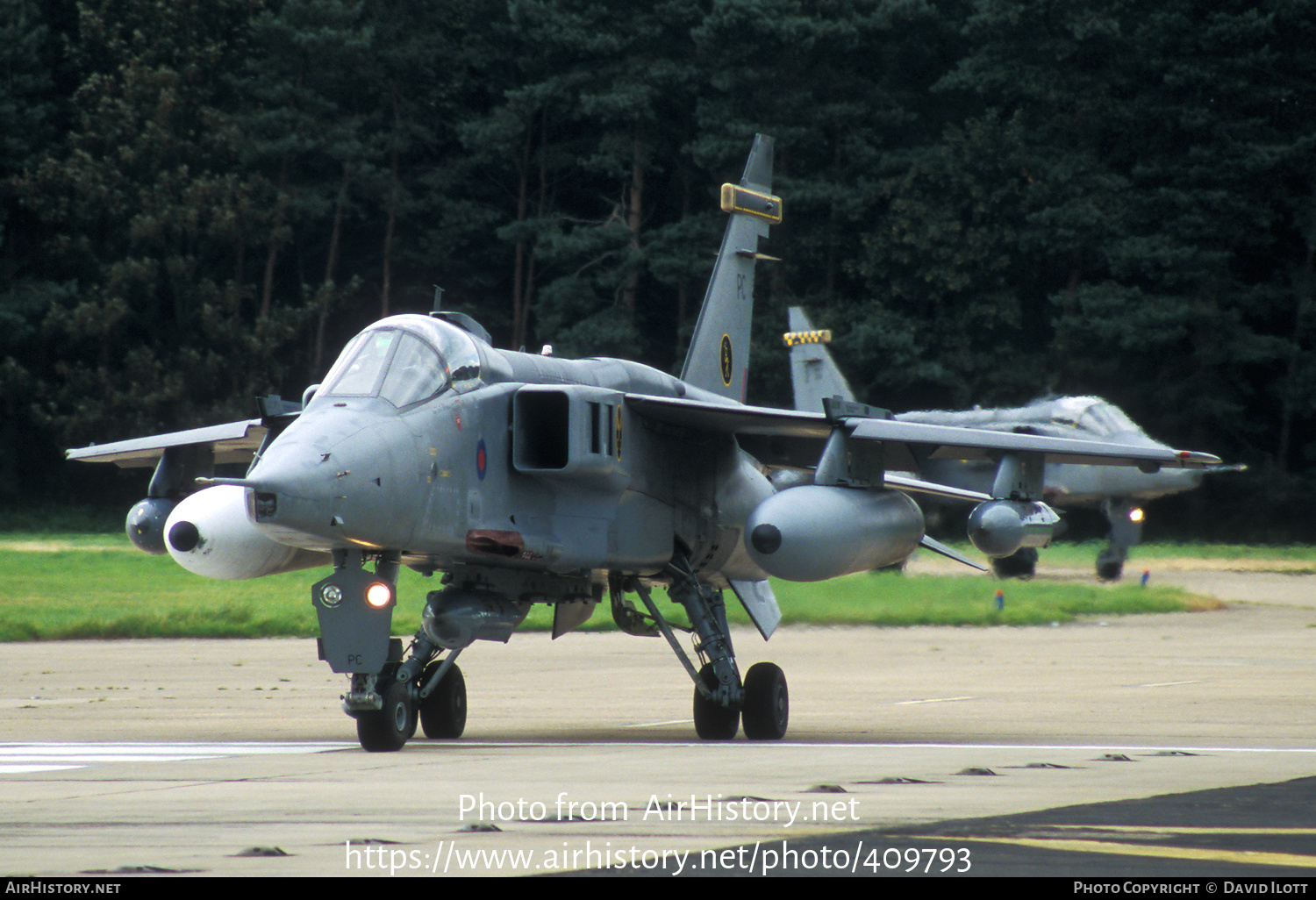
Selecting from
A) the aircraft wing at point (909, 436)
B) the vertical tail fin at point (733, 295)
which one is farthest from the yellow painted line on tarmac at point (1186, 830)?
the vertical tail fin at point (733, 295)

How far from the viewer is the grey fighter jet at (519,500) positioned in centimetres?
1054

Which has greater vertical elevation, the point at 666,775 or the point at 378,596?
the point at 378,596

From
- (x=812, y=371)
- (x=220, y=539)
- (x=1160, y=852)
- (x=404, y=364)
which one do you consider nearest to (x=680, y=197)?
(x=812, y=371)

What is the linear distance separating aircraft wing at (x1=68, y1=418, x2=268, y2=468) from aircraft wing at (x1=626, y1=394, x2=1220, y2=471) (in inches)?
129

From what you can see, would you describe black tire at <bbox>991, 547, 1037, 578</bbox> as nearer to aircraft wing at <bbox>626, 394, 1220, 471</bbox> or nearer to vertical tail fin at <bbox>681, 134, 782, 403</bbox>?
vertical tail fin at <bbox>681, 134, 782, 403</bbox>

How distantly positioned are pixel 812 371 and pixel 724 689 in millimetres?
19206

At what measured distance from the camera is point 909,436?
12391mm

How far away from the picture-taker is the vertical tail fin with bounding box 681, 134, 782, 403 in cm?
1588

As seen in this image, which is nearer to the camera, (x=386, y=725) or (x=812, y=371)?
(x=386, y=725)

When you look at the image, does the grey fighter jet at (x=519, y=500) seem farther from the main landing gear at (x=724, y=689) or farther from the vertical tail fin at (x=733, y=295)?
the vertical tail fin at (x=733, y=295)

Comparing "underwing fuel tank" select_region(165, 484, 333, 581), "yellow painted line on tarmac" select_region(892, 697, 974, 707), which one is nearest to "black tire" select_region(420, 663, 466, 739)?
"underwing fuel tank" select_region(165, 484, 333, 581)

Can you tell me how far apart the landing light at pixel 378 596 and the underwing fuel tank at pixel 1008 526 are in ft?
14.7

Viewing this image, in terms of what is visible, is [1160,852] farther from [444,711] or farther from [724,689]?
[444,711]
